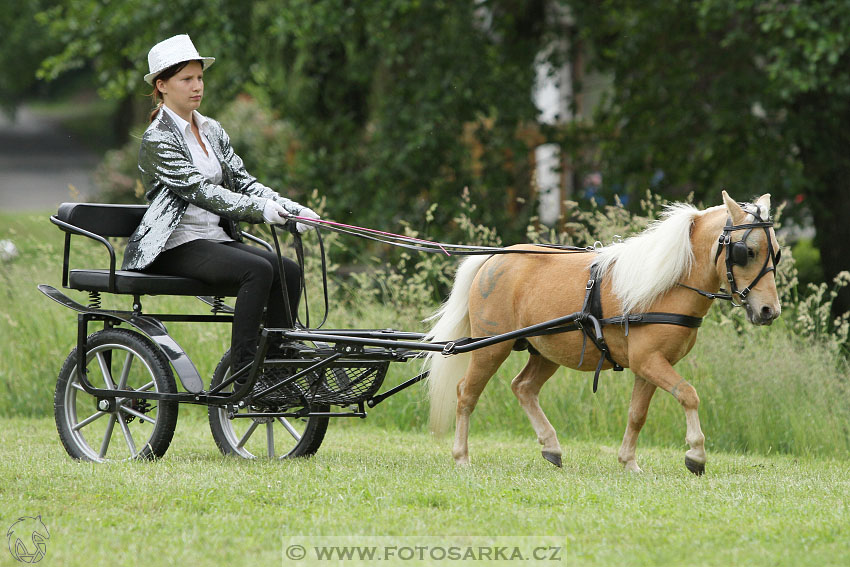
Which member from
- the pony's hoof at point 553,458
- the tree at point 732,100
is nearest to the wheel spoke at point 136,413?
the pony's hoof at point 553,458

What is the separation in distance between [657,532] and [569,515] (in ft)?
1.36

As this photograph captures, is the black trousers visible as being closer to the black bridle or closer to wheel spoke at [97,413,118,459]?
wheel spoke at [97,413,118,459]

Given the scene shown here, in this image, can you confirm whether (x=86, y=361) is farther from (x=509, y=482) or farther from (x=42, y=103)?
(x=42, y=103)

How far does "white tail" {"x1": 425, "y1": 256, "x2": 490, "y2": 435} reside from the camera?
5.84m

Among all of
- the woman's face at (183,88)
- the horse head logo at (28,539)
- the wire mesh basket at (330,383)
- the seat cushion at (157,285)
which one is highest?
the woman's face at (183,88)

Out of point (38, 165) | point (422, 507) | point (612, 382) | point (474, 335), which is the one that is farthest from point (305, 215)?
point (38, 165)

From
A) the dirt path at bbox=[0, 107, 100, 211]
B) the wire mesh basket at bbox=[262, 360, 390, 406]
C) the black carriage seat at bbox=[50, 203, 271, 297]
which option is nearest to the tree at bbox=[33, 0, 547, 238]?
the black carriage seat at bbox=[50, 203, 271, 297]

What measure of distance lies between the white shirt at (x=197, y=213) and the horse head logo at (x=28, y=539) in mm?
1823

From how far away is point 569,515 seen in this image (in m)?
4.21

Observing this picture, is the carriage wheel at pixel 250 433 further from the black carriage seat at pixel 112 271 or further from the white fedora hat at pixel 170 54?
the white fedora hat at pixel 170 54

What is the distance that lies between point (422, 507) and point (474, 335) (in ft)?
5.00

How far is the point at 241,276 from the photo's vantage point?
529 cm

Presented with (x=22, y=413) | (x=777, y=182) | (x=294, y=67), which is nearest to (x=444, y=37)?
(x=294, y=67)

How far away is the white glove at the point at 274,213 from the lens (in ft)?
16.6
